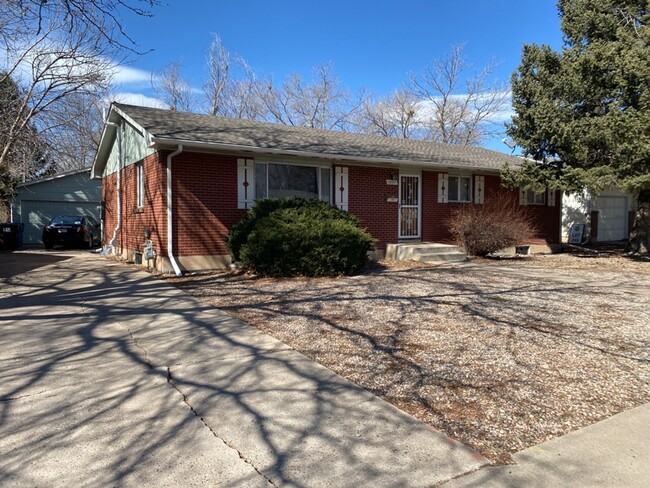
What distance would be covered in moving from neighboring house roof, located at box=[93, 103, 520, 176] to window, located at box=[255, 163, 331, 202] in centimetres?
63

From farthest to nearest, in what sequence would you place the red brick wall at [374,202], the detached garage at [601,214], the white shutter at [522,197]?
1. the detached garage at [601,214]
2. the white shutter at [522,197]
3. the red brick wall at [374,202]

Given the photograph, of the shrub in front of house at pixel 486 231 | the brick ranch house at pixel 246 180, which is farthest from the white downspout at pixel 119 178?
the shrub in front of house at pixel 486 231

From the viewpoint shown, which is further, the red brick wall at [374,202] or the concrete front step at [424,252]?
the red brick wall at [374,202]

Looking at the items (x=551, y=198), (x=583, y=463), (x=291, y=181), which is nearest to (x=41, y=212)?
(x=291, y=181)

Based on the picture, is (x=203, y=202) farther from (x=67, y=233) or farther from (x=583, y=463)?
(x=67, y=233)

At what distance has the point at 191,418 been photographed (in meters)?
3.29

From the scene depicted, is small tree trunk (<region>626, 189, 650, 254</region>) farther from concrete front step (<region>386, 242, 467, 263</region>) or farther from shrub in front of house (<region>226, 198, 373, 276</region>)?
shrub in front of house (<region>226, 198, 373, 276</region>)

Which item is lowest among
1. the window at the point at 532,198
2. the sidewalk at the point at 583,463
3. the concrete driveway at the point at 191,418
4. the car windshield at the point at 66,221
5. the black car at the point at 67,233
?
the sidewalk at the point at 583,463

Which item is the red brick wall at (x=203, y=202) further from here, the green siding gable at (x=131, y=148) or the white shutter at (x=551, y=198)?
the white shutter at (x=551, y=198)

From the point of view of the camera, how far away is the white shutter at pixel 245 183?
11375mm

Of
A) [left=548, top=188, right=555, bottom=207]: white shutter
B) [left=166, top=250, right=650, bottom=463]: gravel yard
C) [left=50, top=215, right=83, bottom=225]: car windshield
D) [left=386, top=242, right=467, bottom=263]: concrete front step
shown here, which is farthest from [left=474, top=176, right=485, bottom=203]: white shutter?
[left=50, top=215, right=83, bottom=225]: car windshield

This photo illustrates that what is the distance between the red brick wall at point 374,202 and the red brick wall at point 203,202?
3.38m

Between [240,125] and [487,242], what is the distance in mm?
8016

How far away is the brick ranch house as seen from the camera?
10.7m
